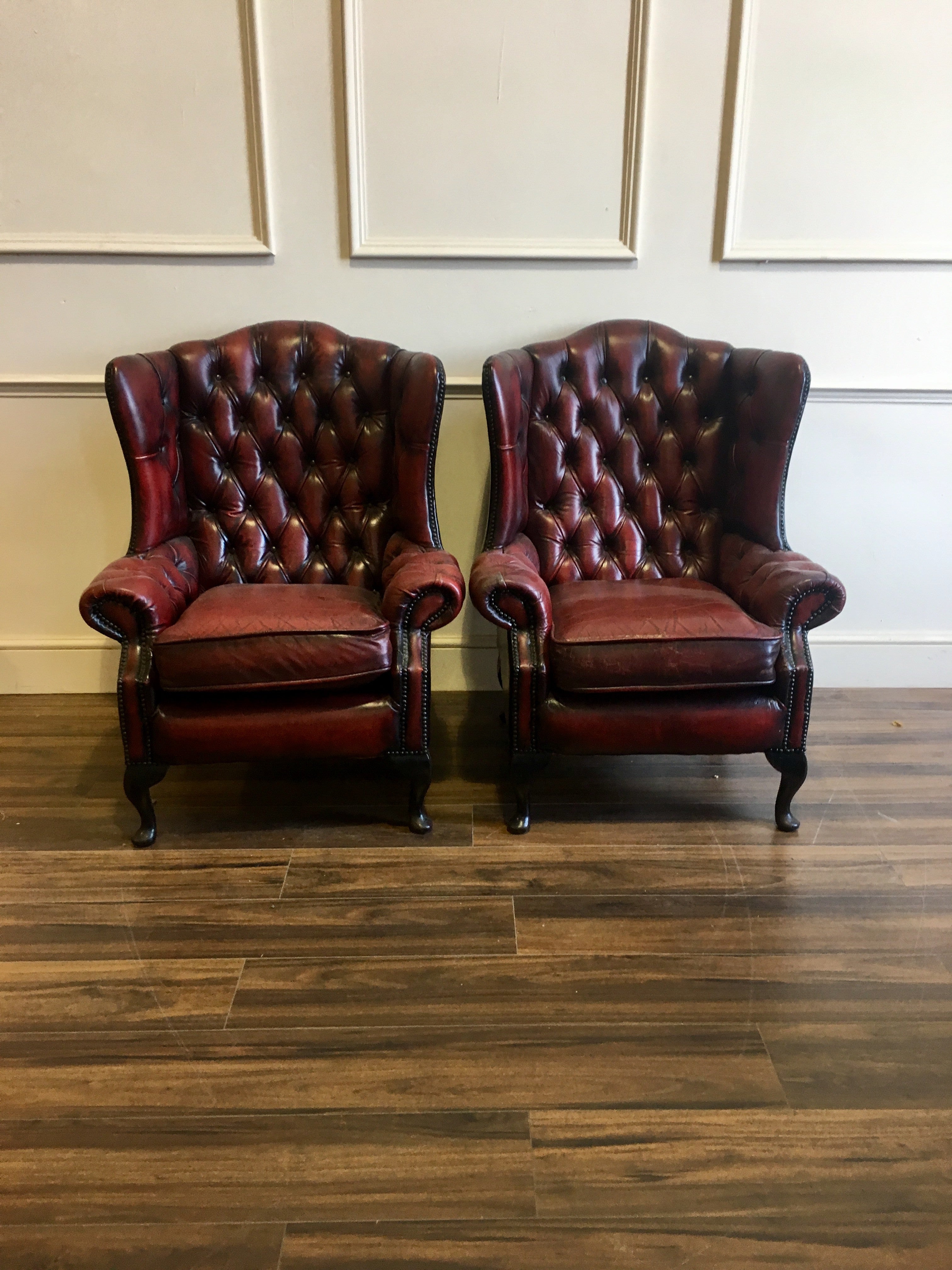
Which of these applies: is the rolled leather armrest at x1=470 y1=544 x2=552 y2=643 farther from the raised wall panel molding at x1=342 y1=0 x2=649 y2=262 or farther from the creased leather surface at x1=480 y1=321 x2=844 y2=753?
the raised wall panel molding at x1=342 y1=0 x2=649 y2=262

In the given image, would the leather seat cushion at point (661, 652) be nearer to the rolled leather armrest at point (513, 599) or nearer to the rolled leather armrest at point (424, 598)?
the rolled leather armrest at point (513, 599)

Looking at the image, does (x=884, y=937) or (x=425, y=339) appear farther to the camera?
(x=425, y=339)

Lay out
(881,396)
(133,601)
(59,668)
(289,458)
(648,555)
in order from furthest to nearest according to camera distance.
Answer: (59,668) → (881,396) → (648,555) → (289,458) → (133,601)

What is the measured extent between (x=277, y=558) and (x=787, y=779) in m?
1.51

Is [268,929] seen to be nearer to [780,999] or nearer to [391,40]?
[780,999]

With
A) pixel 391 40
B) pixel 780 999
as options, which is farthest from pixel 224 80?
pixel 780 999

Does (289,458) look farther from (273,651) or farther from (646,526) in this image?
(646,526)

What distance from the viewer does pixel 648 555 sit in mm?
2633

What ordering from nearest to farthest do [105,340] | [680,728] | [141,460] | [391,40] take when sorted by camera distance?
[680,728]
[141,460]
[391,40]
[105,340]

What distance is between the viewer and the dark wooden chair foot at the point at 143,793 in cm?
213

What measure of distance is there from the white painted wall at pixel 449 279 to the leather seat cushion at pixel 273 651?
3.04 feet

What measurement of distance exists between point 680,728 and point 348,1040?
1.03 meters

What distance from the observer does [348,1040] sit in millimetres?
1600

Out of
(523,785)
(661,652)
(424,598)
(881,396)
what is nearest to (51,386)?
(424,598)
